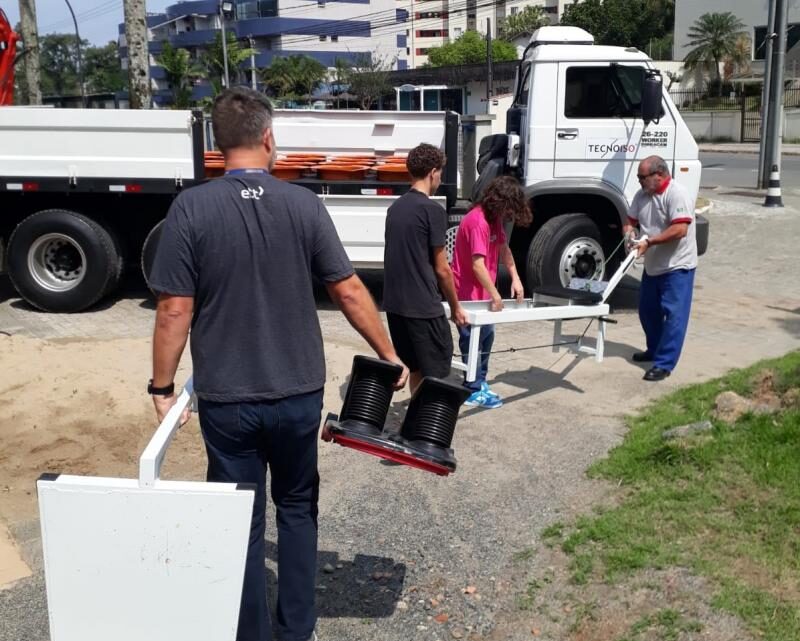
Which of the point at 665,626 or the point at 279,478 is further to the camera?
the point at 665,626

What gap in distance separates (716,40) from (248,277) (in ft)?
178

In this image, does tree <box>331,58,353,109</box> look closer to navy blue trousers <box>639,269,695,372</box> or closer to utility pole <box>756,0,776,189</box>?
utility pole <box>756,0,776,189</box>

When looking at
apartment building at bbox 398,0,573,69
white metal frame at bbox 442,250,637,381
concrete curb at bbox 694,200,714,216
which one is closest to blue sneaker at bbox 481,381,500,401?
white metal frame at bbox 442,250,637,381

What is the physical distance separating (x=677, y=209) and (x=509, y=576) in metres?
4.00

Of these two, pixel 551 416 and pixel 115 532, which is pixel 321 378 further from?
pixel 551 416

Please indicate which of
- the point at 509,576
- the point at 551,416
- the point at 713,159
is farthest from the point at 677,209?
the point at 713,159

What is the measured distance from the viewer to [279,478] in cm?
342

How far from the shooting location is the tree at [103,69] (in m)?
106

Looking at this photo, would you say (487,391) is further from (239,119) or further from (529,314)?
(239,119)

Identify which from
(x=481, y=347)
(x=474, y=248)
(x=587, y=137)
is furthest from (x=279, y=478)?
(x=587, y=137)

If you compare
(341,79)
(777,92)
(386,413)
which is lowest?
(386,413)

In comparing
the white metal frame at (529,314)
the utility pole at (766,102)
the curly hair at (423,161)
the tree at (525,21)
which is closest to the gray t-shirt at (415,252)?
the curly hair at (423,161)

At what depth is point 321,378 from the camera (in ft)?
10.9

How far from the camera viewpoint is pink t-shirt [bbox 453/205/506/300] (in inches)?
243
